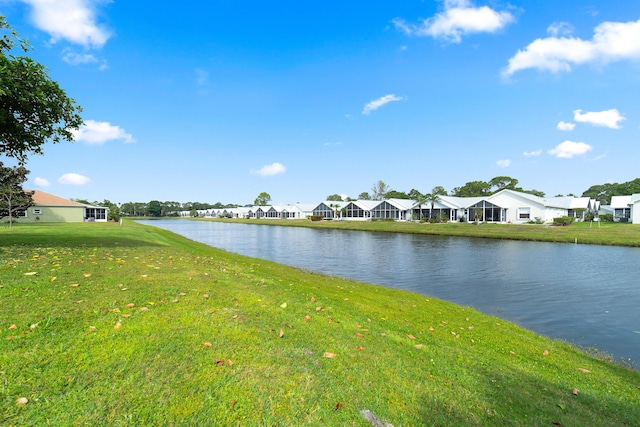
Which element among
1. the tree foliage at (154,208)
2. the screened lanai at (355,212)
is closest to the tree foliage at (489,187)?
the screened lanai at (355,212)

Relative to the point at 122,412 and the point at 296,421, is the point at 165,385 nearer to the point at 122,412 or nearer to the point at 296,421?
the point at 122,412

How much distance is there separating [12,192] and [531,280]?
46709mm

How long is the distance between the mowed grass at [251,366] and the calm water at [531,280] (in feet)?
13.3

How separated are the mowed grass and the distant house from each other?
5030 cm

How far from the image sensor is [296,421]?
3.37m

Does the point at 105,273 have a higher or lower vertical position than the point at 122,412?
higher

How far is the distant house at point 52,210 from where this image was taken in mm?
45713

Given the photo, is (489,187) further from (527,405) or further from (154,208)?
(154,208)

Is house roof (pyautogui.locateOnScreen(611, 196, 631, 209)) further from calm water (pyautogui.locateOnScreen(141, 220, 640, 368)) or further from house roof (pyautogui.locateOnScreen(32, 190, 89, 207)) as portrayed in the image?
house roof (pyautogui.locateOnScreen(32, 190, 89, 207))

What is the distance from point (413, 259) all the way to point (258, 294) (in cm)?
1869

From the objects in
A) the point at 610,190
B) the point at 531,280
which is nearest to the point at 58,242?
the point at 531,280

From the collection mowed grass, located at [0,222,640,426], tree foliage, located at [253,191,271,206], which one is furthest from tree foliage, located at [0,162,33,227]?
tree foliage, located at [253,191,271,206]

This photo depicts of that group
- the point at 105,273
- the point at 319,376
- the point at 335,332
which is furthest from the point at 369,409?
the point at 105,273

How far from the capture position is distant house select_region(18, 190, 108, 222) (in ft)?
150
